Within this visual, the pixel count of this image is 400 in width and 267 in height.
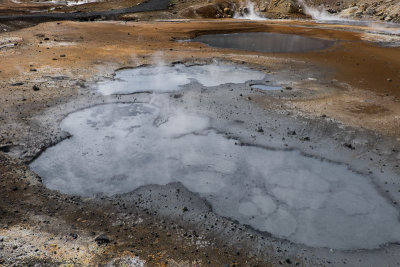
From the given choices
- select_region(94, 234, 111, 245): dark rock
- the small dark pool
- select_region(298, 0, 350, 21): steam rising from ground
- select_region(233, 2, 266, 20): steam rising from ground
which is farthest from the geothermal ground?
select_region(298, 0, 350, 21): steam rising from ground

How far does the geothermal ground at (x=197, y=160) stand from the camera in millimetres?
4645

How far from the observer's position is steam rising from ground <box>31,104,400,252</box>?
5.08m

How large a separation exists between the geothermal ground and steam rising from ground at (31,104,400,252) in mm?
27

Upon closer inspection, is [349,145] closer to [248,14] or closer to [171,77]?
[171,77]

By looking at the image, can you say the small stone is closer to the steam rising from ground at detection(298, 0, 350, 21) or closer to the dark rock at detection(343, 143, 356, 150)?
the dark rock at detection(343, 143, 356, 150)

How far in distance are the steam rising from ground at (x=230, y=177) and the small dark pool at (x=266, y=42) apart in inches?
390

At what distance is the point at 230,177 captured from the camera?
617 centimetres

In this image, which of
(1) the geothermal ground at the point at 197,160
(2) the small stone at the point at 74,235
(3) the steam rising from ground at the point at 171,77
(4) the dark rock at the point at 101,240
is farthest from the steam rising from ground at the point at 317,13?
(2) the small stone at the point at 74,235

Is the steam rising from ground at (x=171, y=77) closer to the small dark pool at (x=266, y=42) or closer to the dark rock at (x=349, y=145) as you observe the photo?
the small dark pool at (x=266, y=42)

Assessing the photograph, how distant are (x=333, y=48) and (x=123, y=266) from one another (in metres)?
15.5

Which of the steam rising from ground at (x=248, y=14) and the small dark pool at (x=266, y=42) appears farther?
the steam rising from ground at (x=248, y=14)

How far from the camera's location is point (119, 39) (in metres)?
17.3

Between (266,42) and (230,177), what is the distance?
1348cm

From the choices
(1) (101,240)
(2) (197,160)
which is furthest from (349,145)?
(1) (101,240)
